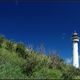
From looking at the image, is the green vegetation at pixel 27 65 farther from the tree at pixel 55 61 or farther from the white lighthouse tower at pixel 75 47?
the white lighthouse tower at pixel 75 47

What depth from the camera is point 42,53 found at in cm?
1941

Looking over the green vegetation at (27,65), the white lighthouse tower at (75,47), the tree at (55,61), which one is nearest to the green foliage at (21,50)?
the green vegetation at (27,65)

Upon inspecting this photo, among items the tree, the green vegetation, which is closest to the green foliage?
the green vegetation

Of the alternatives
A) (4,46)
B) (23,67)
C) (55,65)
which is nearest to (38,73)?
(23,67)

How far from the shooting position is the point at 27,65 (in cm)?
1573

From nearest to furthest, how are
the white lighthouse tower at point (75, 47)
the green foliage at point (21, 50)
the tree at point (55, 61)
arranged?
the tree at point (55, 61), the green foliage at point (21, 50), the white lighthouse tower at point (75, 47)

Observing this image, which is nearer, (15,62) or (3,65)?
(3,65)

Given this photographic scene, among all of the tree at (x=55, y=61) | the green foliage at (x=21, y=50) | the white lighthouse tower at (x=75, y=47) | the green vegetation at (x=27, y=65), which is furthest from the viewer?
the white lighthouse tower at (x=75, y=47)

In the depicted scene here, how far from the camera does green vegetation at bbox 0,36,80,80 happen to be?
14953 mm

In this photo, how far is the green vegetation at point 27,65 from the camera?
14953mm

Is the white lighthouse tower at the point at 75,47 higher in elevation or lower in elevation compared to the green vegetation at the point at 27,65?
higher

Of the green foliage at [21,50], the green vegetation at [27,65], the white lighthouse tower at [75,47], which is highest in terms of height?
the white lighthouse tower at [75,47]

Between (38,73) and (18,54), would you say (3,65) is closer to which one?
(38,73)

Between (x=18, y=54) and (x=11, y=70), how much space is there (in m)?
3.70
